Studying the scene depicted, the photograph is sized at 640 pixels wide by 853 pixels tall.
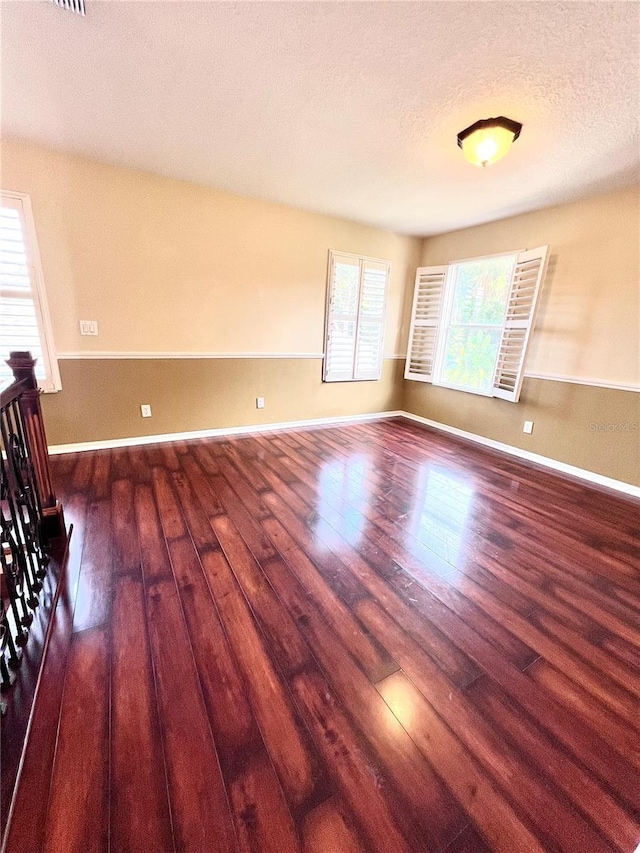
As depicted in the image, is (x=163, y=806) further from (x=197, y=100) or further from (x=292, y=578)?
(x=197, y=100)

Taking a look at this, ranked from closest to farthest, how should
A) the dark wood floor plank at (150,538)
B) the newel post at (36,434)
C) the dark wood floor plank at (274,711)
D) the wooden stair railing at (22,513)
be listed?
the dark wood floor plank at (274,711) → the wooden stair railing at (22,513) → the newel post at (36,434) → the dark wood floor plank at (150,538)

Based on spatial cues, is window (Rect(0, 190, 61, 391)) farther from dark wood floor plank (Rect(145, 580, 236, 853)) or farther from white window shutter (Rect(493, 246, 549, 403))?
white window shutter (Rect(493, 246, 549, 403))

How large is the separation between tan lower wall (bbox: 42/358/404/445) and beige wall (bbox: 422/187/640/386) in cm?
226

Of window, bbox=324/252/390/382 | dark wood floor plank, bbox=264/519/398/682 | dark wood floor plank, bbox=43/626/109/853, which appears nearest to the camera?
dark wood floor plank, bbox=43/626/109/853

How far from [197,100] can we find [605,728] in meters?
3.48

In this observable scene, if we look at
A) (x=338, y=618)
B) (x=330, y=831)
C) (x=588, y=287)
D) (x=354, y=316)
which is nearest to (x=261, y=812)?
(x=330, y=831)

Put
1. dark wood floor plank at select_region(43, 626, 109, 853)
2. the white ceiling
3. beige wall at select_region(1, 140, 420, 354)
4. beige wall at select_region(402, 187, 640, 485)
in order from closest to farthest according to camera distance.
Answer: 1. dark wood floor plank at select_region(43, 626, 109, 853)
2. the white ceiling
3. beige wall at select_region(1, 140, 420, 354)
4. beige wall at select_region(402, 187, 640, 485)

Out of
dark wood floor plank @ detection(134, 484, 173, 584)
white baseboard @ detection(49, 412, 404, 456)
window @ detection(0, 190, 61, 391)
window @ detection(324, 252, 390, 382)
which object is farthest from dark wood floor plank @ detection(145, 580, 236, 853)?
window @ detection(324, 252, 390, 382)

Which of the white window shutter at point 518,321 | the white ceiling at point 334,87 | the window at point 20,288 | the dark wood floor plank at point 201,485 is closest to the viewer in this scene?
the white ceiling at point 334,87

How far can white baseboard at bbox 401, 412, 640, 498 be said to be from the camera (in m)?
2.96

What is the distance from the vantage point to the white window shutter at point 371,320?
14.0 feet

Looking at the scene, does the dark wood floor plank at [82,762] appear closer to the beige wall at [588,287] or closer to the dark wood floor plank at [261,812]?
the dark wood floor plank at [261,812]

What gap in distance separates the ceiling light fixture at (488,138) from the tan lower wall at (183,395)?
253 centimetres

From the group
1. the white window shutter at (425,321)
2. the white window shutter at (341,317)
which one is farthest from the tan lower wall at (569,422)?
the white window shutter at (341,317)
